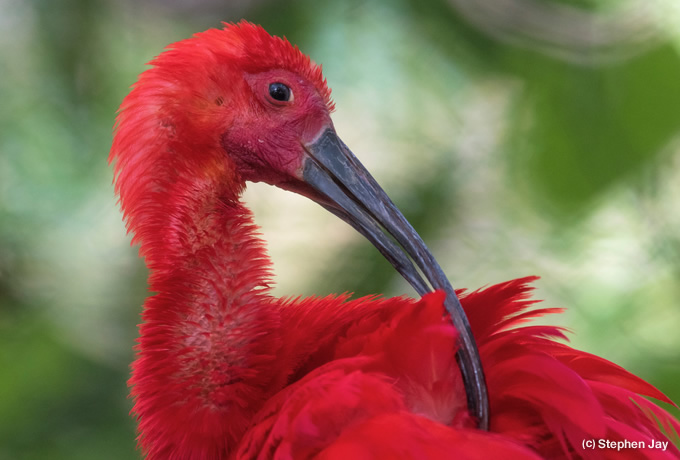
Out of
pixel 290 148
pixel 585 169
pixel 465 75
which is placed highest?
pixel 465 75

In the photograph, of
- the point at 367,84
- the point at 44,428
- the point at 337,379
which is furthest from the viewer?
the point at 367,84

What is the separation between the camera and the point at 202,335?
643 mm

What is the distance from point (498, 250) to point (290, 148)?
36.8 inches

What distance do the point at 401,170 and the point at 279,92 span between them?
79 cm

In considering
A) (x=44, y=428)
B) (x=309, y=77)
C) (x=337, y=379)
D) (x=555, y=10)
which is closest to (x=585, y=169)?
(x=555, y=10)

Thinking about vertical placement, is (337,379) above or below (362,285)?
below

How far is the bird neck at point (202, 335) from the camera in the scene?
Result: 0.63m

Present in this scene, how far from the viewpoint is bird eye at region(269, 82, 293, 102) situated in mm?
720

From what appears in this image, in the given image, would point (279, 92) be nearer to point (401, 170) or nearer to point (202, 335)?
point (202, 335)

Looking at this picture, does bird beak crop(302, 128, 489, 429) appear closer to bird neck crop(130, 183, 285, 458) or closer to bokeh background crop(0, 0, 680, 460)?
bird neck crop(130, 183, 285, 458)

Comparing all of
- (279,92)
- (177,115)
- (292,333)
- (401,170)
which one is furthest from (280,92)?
(401,170)

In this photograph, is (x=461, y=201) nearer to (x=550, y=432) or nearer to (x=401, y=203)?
(x=401, y=203)

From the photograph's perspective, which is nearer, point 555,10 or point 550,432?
point 550,432

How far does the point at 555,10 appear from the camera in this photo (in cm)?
158
